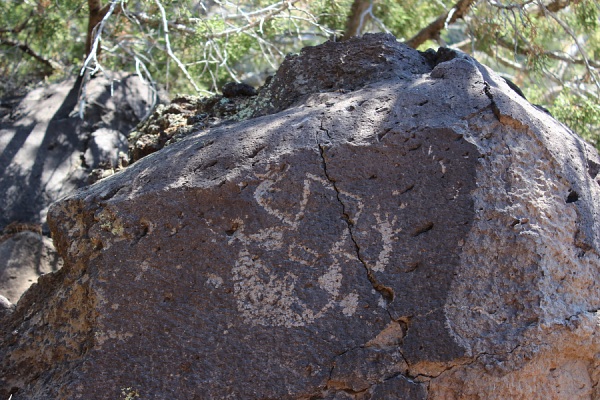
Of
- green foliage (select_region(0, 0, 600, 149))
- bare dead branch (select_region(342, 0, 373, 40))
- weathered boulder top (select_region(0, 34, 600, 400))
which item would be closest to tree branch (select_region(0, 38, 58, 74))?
green foliage (select_region(0, 0, 600, 149))

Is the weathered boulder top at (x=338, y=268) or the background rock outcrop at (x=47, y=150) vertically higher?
the weathered boulder top at (x=338, y=268)

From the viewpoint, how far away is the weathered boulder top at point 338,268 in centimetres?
203

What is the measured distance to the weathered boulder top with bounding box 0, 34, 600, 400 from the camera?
2.03 meters

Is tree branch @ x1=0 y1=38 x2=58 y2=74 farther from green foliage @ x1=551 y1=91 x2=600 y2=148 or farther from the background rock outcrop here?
green foliage @ x1=551 y1=91 x2=600 y2=148

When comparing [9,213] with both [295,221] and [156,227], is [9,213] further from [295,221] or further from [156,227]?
[295,221]

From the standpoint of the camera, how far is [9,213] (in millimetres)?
4301

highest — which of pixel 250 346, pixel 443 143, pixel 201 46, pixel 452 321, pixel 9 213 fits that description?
pixel 443 143

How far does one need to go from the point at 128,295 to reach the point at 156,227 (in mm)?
248

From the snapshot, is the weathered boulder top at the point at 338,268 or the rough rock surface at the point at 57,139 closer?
the weathered boulder top at the point at 338,268

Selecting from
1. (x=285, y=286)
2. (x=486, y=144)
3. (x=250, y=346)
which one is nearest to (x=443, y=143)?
(x=486, y=144)

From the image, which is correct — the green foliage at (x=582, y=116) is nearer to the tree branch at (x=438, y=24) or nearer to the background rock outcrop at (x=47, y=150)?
the tree branch at (x=438, y=24)

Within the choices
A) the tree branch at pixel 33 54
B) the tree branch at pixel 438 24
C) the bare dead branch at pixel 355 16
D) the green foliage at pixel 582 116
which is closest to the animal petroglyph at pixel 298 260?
the green foliage at pixel 582 116

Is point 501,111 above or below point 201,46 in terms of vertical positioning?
above

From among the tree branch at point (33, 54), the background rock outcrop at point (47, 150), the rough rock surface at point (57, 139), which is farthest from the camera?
the tree branch at point (33, 54)
